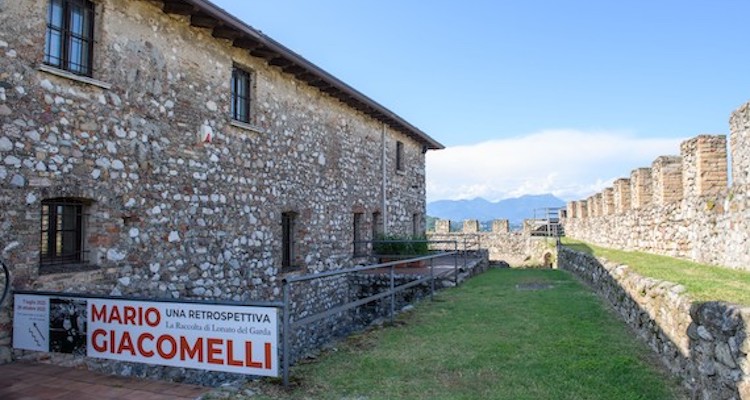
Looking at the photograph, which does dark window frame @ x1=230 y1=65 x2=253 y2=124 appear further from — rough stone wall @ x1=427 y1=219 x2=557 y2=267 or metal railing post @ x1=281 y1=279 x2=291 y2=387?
rough stone wall @ x1=427 y1=219 x2=557 y2=267

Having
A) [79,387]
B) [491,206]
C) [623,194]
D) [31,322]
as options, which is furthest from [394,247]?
[491,206]

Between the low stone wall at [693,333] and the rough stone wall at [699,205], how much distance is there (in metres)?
1.40

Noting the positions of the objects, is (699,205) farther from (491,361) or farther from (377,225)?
(377,225)

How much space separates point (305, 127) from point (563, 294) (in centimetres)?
686

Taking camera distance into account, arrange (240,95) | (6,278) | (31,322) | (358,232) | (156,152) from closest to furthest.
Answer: (6,278) → (31,322) → (156,152) → (240,95) → (358,232)

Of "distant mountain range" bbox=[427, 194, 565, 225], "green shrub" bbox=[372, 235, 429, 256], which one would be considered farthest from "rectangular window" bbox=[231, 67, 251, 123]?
"distant mountain range" bbox=[427, 194, 565, 225]

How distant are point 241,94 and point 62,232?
4.37 m

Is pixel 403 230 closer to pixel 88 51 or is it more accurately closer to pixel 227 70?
pixel 227 70

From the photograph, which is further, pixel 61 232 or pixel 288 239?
pixel 288 239

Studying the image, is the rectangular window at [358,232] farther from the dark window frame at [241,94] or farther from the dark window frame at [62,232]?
the dark window frame at [62,232]

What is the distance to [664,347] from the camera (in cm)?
559

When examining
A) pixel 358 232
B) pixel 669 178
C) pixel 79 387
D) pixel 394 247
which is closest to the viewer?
pixel 79 387

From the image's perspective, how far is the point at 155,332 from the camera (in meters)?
4.80

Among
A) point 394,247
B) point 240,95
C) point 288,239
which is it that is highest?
point 240,95
